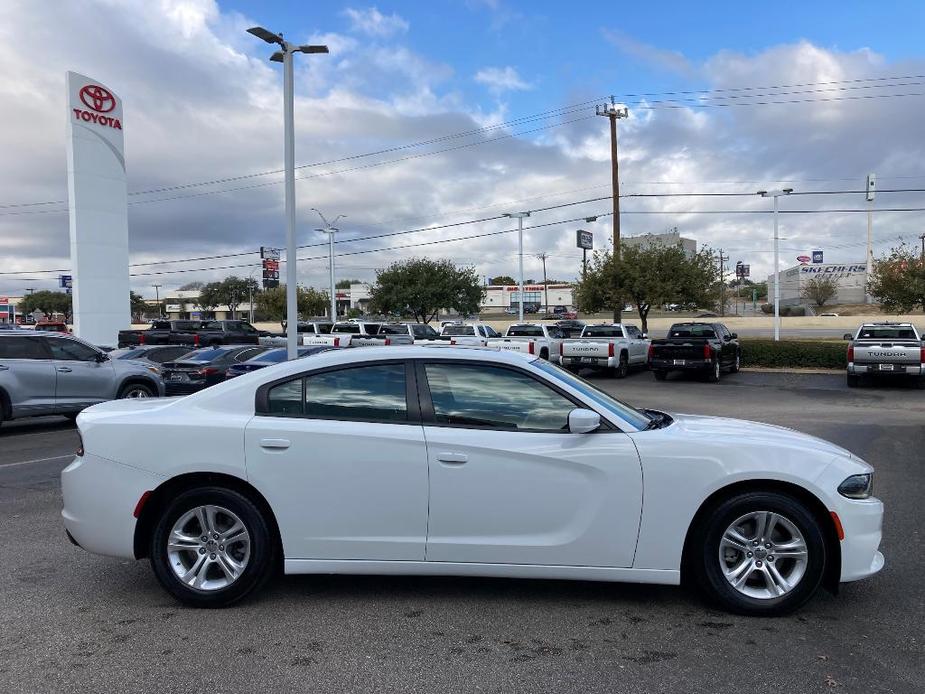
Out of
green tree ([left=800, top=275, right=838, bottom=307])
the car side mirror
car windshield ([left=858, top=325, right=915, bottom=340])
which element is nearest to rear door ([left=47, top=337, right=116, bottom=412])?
the car side mirror

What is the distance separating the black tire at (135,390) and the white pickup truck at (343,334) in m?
16.6

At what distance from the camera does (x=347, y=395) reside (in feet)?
14.6

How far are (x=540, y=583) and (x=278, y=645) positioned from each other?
173 centimetres

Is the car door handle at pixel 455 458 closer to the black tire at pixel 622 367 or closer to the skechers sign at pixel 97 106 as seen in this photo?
the black tire at pixel 622 367

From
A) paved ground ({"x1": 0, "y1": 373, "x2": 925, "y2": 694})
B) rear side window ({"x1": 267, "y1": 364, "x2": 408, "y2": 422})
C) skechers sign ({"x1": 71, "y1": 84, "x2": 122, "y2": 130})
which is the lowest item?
paved ground ({"x1": 0, "y1": 373, "x2": 925, "y2": 694})

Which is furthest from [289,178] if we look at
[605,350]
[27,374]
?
[605,350]

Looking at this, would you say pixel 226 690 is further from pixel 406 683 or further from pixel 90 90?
pixel 90 90

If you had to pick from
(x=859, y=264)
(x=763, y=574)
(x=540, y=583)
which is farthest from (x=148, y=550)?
(x=859, y=264)

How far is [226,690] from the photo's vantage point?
3385mm

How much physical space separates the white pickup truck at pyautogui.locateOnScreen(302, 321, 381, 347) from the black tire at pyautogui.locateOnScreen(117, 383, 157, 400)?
54.6 feet

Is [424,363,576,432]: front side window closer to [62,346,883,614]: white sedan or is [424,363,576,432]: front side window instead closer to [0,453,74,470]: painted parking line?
[62,346,883,614]: white sedan

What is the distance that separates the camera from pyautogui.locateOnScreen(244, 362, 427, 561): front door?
4.22 m

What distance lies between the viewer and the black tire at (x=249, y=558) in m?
4.29

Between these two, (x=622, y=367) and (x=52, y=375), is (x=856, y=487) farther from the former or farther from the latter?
(x=622, y=367)
